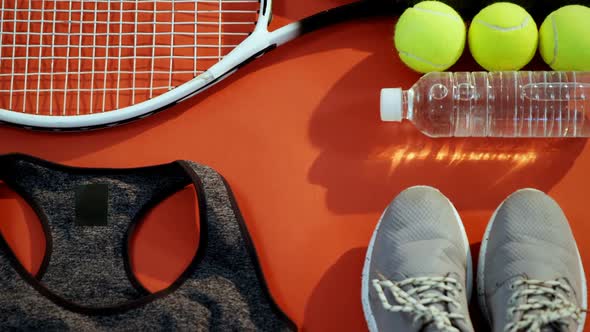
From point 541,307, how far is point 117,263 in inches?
27.7

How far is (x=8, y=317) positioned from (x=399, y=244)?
2.15 ft

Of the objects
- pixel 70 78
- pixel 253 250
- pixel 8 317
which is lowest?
pixel 8 317

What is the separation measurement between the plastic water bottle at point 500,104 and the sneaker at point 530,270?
0.44 feet

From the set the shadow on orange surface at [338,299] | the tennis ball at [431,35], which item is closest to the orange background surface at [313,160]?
the shadow on orange surface at [338,299]

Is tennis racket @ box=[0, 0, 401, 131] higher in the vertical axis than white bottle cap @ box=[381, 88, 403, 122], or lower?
higher

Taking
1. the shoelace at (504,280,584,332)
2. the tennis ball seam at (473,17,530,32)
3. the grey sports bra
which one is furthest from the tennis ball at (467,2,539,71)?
the grey sports bra

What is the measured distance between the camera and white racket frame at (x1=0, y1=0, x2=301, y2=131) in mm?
1169

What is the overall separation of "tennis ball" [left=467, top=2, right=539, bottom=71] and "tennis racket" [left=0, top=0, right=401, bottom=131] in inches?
6.7

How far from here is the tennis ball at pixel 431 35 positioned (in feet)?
3.58

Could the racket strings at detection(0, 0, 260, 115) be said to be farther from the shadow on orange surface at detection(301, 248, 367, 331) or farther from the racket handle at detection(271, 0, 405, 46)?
the shadow on orange surface at detection(301, 248, 367, 331)

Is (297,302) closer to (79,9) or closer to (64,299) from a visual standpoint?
(64,299)

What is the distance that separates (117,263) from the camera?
117 centimetres

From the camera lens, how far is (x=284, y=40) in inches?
47.1

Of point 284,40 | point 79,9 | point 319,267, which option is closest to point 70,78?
point 79,9
